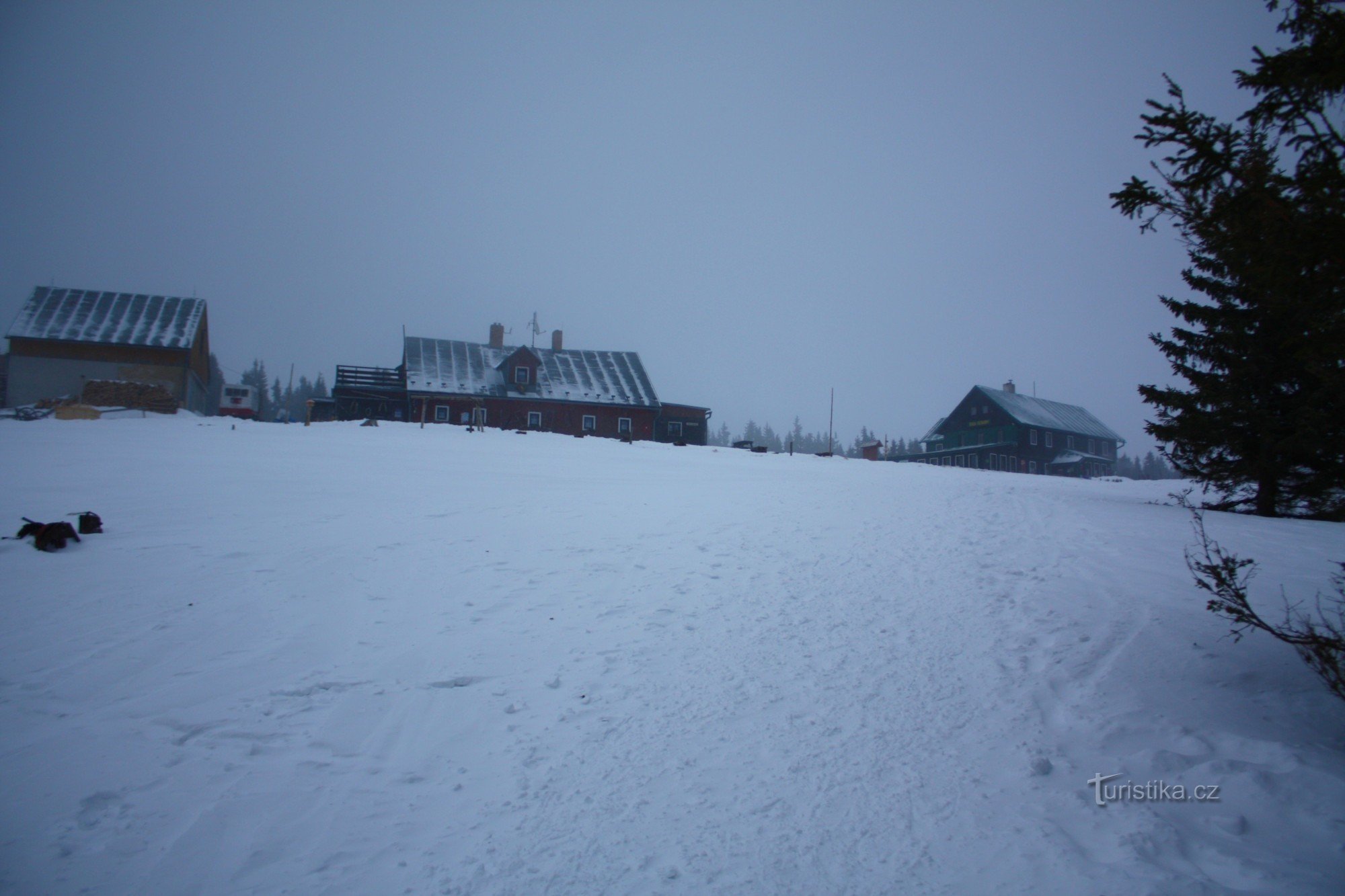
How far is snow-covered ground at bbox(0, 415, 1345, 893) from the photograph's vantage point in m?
3.60

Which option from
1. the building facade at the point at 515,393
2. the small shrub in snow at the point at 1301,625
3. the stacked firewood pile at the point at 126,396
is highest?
the building facade at the point at 515,393

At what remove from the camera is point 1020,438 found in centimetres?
5269

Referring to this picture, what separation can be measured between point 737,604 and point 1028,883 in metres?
4.11

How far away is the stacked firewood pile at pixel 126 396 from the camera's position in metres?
29.5

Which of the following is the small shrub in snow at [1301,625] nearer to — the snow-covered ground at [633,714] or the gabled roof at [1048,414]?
the snow-covered ground at [633,714]

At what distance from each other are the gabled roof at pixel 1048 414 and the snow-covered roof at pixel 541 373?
33184 millimetres

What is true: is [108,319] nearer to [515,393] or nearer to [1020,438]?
[515,393]

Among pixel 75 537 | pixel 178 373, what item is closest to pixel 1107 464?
pixel 75 537

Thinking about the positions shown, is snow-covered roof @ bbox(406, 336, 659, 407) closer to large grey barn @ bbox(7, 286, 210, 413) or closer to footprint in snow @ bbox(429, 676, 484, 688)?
large grey barn @ bbox(7, 286, 210, 413)

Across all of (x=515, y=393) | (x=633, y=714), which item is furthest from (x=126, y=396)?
(x=633, y=714)

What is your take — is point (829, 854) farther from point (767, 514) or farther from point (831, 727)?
point (767, 514)

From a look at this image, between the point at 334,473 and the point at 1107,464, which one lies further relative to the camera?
the point at 1107,464

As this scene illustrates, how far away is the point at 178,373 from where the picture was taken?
1453 inches

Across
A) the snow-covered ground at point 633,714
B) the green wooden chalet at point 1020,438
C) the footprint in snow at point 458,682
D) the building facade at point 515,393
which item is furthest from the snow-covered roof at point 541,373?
the footprint in snow at point 458,682
